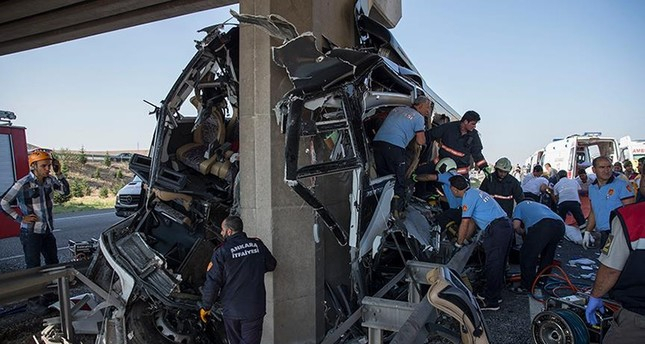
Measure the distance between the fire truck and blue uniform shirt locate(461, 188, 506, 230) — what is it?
27.7ft

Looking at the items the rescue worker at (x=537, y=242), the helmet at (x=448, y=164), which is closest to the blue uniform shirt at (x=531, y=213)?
the rescue worker at (x=537, y=242)

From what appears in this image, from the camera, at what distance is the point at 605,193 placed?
5.75 m

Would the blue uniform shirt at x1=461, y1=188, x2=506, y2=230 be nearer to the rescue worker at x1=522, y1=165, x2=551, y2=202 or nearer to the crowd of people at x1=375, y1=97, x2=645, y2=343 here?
the crowd of people at x1=375, y1=97, x2=645, y2=343

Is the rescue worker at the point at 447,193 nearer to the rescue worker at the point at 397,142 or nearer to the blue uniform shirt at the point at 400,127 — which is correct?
the rescue worker at the point at 397,142

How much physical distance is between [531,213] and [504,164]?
36.9 inches

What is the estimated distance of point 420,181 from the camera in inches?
250

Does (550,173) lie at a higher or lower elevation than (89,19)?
lower

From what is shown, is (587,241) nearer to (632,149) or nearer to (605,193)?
(605,193)

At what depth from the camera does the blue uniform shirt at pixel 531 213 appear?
5512mm

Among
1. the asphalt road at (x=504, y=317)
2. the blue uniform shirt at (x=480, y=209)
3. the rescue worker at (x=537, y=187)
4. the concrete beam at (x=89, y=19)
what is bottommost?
the asphalt road at (x=504, y=317)

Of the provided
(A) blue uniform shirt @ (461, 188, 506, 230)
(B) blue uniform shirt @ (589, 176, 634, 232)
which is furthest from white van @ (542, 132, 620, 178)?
(A) blue uniform shirt @ (461, 188, 506, 230)

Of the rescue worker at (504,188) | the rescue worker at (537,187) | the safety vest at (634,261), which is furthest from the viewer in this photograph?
the rescue worker at (537,187)

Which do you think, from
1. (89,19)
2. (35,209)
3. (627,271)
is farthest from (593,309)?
(89,19)

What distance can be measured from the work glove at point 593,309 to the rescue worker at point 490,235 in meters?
1.53
